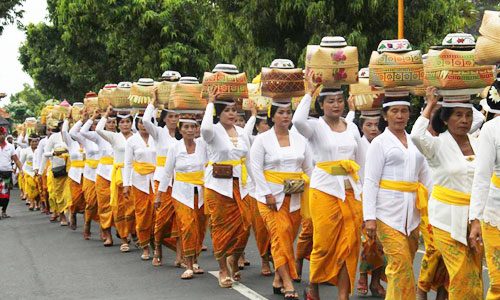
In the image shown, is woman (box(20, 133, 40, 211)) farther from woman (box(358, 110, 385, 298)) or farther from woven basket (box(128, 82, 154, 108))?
woman (box(358, 110, 385, 298))

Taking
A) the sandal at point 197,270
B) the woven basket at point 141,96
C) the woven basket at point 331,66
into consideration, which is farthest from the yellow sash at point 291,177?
the woven basket at point 141,96

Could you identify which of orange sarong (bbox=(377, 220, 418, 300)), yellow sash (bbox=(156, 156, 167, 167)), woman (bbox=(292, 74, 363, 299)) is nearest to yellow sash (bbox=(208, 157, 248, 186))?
yellow sash (bbox=(156, 156, 167, 167))

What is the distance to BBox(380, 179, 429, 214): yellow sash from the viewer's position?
8492 mm

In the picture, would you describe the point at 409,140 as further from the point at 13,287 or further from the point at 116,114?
the point at 116,114

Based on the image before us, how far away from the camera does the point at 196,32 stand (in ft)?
99.0

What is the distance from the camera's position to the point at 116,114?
53.7ft

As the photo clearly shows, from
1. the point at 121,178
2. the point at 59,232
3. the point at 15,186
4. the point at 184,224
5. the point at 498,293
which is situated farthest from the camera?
the point at 15,186

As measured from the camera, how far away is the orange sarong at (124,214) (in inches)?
607

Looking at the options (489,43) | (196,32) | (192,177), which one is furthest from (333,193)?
(196,32)

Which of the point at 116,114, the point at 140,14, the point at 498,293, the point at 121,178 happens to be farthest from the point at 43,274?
the point at 140,14

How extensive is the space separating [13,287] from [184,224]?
2.09 metres

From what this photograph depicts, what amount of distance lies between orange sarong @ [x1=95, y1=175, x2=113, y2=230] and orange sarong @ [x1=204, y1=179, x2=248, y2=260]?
5.14 m

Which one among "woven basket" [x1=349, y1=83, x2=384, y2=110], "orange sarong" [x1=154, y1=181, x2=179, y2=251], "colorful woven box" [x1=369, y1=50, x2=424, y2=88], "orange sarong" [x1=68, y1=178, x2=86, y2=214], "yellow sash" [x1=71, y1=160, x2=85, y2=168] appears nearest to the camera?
"colorful woven box" [x1=369, y1=50, x2=424, y2=88]

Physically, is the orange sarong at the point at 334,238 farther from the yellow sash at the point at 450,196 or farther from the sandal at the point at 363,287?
the yellow sash at the point at 450,196
